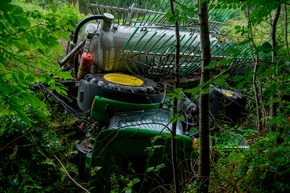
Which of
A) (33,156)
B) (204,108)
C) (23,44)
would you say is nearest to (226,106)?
(204,108)

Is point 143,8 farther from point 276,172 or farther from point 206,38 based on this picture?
point 276,172

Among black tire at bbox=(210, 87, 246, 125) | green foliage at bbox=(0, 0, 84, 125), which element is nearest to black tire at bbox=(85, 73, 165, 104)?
black tire at bbox=(210, 87, 246, 125)

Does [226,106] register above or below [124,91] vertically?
below

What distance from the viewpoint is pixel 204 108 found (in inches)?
A: 89.7

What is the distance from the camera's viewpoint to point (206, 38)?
225 centimetres

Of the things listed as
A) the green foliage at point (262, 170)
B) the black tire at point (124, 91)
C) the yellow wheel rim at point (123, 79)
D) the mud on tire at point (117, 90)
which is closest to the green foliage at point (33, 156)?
the mud on tire at point (117, 90)

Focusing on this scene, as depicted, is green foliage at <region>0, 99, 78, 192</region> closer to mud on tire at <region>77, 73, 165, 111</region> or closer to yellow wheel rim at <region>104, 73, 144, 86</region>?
mud on tire at <region>77, 73, 165, 111</region>

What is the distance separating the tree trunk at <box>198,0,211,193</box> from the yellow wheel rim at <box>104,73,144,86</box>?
77.6 inches

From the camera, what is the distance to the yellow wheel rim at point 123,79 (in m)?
4.24

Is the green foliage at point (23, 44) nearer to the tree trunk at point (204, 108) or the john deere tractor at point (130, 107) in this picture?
the john deere tractor at point (130, 107)

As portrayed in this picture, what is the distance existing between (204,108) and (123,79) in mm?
2318

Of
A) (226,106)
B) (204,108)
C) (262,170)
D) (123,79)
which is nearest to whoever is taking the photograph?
(204,108)

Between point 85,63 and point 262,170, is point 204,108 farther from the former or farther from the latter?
point 85,63

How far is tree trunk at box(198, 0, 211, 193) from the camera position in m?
2.25
